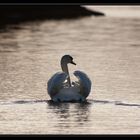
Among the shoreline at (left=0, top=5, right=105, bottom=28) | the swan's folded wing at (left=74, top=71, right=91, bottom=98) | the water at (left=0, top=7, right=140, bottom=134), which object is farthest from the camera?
the shoreline at (left=0, top=5, right=105, bottom=28)

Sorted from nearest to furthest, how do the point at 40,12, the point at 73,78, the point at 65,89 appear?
1. the point at 65,89
2. the point at 73,78
3. the point at 40,12

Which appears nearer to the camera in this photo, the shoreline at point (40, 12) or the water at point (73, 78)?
the water at point (73, 78)

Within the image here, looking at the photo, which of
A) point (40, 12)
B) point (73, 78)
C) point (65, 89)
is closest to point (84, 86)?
point (65, 89)

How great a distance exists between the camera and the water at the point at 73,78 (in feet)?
51.0

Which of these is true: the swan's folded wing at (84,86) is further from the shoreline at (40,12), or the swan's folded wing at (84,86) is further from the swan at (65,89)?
the shoreline at (40,12)

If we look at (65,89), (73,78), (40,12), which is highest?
(65,89)

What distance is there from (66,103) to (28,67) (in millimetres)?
6625

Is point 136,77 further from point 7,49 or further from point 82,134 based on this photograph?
point 7,49

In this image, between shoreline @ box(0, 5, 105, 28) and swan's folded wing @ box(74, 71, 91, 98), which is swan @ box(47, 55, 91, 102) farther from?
shoreline @ box(0, 5, 105, 28)

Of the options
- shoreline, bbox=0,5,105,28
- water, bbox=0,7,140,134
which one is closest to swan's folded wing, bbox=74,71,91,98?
water, bbox=0,7,140,134

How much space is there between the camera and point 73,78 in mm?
22109

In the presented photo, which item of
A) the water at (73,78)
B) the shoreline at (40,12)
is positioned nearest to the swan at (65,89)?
the water at (73,78)

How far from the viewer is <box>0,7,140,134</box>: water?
15.5 m

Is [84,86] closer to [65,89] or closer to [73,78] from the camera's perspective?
[65,89]
